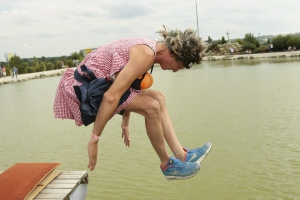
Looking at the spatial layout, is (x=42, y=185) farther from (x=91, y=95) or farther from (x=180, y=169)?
(x=180, y=169)

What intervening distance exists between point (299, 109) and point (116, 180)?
574 cm

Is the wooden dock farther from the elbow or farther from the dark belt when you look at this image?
the elbow

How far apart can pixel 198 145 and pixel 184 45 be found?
158 inches

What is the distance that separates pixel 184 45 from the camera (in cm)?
297

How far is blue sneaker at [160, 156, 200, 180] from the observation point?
321 cm

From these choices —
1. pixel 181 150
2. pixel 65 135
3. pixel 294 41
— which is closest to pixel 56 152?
pixel 65 135

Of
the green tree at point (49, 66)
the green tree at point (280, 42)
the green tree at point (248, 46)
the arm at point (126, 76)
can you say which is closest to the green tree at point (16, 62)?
the green tree at point (49, 66)

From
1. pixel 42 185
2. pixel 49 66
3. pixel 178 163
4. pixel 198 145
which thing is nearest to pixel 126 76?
pixel 178 163

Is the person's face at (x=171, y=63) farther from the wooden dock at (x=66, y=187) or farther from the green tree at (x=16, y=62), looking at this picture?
the green tree at (x=16, y=62)

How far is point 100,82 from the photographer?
2.87m

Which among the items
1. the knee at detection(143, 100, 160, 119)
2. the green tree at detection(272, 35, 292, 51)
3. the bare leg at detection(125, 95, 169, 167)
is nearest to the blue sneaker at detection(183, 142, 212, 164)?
the bare leg at detection(125, 95, 169, 167)

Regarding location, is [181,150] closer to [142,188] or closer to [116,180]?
[142,188]

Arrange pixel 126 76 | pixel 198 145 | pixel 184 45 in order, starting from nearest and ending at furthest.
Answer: pixel 126 76, pixel 184 45, pixel 198 145

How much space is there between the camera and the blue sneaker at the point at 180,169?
3207 mm
